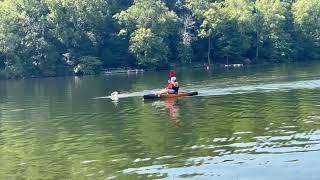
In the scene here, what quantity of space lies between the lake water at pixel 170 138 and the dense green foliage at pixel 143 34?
5919 centimetres

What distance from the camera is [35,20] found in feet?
364

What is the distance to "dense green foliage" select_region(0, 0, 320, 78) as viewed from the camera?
352ft

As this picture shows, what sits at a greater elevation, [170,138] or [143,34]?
[143,34]

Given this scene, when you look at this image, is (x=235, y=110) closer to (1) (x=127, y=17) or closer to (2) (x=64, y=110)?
(2) (x=64, y=110)

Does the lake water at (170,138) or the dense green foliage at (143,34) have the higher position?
the dense green foliage at (143,34)

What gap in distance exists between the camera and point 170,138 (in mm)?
28609

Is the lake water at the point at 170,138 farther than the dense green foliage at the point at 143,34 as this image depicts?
No

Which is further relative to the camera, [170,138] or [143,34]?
[143,34]

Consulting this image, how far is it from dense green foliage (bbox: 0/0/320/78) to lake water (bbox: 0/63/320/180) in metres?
59.2

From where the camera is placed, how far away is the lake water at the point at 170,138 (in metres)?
21.9

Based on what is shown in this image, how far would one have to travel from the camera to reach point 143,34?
10812 centimetres

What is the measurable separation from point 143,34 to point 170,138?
8048 centimetres

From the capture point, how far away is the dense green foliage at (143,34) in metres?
107

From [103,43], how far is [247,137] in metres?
86.9
